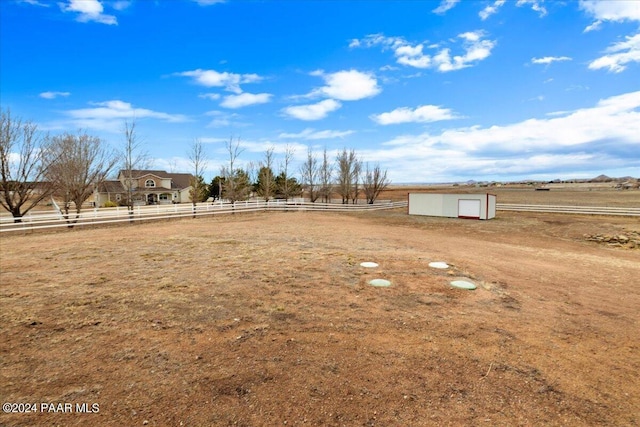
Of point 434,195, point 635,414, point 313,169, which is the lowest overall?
point 635,414

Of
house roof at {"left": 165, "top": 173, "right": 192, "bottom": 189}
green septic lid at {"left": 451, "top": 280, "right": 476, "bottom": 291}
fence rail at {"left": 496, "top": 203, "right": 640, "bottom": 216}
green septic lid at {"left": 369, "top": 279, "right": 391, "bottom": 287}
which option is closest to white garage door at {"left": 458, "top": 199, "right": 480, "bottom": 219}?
fence rail at {"left": 496, "top": 203, "right": 640, "bottom": 216}

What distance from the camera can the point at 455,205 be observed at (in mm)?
25578

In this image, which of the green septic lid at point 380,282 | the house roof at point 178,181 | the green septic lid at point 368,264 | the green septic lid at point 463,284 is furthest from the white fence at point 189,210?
the house roof at point 178,181

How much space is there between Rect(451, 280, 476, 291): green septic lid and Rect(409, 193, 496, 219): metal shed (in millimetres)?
19038

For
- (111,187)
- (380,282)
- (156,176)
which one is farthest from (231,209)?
(111,187)

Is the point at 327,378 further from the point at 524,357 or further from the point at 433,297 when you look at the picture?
the point at 433,297

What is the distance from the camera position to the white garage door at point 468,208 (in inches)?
954

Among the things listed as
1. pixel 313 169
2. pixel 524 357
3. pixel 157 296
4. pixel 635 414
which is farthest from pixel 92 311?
pixel 313 169

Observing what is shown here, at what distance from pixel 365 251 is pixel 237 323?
654 cm

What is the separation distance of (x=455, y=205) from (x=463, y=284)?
20.4 meters

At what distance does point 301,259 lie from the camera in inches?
363

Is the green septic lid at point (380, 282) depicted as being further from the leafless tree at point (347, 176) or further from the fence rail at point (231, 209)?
the leafless tree at point (347, 176)

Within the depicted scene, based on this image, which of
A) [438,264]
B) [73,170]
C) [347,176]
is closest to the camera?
[438,264]

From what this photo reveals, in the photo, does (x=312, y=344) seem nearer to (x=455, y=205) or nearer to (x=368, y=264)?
(x=368, y=264)
